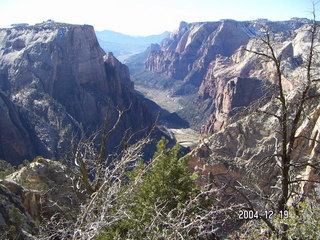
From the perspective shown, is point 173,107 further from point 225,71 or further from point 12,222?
point 12,222

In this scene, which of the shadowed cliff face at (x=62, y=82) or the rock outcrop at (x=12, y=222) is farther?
the shadowed cliff face at (x=62, y=82)

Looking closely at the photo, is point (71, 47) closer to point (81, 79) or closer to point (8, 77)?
point (81, 79)

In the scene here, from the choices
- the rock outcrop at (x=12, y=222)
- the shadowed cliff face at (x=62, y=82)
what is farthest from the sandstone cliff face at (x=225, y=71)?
the shadowed cliff face at (x=62, y=82)

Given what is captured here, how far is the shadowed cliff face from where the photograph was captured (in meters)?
78.2

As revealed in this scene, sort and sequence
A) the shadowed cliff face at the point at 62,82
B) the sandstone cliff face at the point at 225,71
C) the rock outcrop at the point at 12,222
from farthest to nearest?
1. the sandstone cliff face at the point at 225,71
2. the shadowed cliff face at the point at 62,82
3. the rock outcrop at the point at 12,222

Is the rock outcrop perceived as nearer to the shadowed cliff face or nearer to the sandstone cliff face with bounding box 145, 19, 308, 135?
the sandstone cliff face with bounding box 145, 19, 308, 135

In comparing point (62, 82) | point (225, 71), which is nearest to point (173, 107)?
point (225, 71)

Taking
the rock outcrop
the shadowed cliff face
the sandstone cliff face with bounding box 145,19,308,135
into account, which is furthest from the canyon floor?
the rock outcrop

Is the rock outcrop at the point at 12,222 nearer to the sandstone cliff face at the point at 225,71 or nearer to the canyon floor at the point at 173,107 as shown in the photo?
the sandstone cliff face at the point at 225,71

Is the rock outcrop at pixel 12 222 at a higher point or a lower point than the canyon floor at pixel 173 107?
higher

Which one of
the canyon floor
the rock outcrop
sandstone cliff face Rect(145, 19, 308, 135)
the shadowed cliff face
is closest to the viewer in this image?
the rock outcrop

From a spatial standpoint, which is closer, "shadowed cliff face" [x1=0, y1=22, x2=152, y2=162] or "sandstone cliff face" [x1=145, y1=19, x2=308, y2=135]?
"shadowed cliff face" [x1=0, y1=22, x2=152, y2=162]

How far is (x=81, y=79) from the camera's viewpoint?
8819 centimetres

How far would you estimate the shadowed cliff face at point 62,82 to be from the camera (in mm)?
78188
